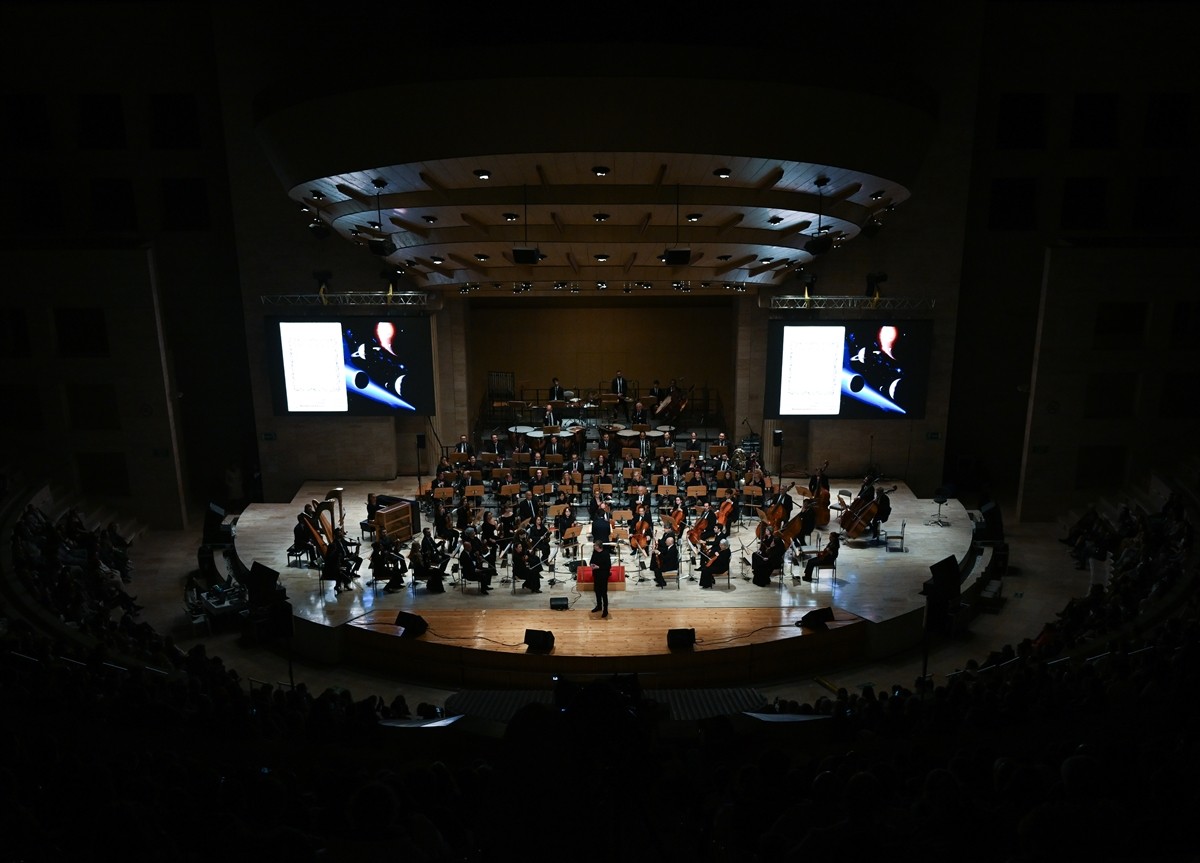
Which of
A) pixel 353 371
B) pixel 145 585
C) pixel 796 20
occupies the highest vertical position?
pixel 796 20

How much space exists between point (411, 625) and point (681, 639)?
444cm

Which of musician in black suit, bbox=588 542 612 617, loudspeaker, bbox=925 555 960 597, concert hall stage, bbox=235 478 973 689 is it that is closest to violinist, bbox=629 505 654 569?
concert hall stage, bbox=235 478 973 689

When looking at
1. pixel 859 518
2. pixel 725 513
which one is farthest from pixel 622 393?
pixel 859 518

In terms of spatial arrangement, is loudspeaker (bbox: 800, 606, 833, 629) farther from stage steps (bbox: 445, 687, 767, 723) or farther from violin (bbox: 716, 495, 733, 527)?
violin (bbox: 716, 495, 733, 527)

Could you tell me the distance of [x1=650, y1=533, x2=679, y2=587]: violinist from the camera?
1455 centimetres

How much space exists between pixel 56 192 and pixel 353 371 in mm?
9677

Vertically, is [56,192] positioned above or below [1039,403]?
above

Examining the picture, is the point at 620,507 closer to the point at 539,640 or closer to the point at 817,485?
the point at 817,485

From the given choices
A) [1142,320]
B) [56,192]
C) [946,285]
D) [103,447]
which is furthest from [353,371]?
[1142,320]

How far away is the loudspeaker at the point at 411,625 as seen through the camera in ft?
41.9

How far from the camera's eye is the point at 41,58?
64.5 feet

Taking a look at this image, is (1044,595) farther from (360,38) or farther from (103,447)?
(103,447)

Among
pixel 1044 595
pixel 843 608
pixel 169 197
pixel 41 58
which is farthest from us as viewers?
pixel 169 197

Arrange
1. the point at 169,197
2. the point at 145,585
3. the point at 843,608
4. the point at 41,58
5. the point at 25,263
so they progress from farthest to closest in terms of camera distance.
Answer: the point at 169,197, the point at 41,58, the point at 25,263, the point at 145,585, the point at 843,608
